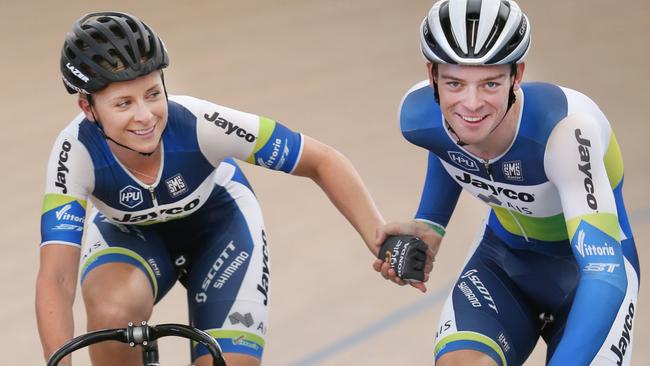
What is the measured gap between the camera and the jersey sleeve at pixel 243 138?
4176 mm

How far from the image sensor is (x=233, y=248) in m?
4.41

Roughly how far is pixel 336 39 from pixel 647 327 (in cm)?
349

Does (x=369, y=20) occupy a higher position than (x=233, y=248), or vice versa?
(x=369, y=20)

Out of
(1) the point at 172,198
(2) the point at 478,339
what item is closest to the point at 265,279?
(1) the point at 172,198

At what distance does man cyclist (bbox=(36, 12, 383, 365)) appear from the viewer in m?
3.93

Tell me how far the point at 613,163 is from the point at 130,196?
5.03 ft

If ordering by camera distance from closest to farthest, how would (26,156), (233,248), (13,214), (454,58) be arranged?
(454,58) → (233,248) → (13,214) → (26,156)

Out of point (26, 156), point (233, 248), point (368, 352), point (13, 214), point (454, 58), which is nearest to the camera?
point (454, 58)

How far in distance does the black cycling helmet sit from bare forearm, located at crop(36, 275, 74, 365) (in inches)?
23.7

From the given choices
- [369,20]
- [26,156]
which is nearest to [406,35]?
[369,20]

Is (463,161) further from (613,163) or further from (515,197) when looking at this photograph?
(613,163)

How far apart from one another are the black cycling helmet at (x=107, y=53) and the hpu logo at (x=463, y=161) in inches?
37.0

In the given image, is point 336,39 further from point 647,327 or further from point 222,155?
point 222,155

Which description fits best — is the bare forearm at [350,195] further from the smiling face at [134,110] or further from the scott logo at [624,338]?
the scott logo at [624,338]
